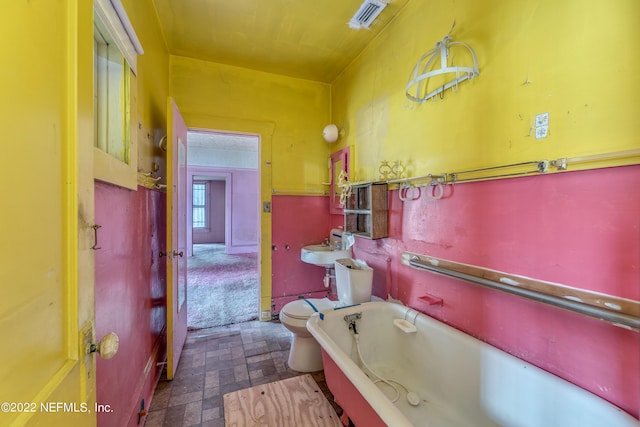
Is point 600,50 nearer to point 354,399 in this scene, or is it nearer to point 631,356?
point 631,356

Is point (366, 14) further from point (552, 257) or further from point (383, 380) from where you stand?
point (383, 380)

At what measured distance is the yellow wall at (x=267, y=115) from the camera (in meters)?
2.66

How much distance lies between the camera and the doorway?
3.17m

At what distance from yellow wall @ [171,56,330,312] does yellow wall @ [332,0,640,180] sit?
1135 millimetres

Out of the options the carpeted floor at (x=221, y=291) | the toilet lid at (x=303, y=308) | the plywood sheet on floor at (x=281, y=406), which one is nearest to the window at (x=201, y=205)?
the carpeted floor at (x=221, y=291)

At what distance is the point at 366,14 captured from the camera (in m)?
1.97

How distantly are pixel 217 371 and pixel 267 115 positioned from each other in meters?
2.49

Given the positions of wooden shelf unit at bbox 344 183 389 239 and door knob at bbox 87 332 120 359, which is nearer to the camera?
door knob at bbox 87 332 120 359

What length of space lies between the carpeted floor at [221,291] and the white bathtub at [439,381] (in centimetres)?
157

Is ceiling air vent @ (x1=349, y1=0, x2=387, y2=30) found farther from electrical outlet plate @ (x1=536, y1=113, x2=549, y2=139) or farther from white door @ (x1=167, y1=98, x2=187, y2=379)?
white door @ (x1=167, y1=98, x2=187, y2=379)

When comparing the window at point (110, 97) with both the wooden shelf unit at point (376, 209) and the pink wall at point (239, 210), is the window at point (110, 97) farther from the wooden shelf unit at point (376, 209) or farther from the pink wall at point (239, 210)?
the pink wall at point (239, 210)

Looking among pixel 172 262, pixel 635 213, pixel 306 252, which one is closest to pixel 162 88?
pixel 172 262

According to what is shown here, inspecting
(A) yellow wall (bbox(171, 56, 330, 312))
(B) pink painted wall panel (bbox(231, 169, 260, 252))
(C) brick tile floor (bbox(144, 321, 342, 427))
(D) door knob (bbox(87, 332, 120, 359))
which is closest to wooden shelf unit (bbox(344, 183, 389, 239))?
(A) yellow wall (bbox(171, 56, 330, 312))

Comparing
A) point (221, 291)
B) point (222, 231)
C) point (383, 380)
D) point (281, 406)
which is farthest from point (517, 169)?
point (222, 231)
